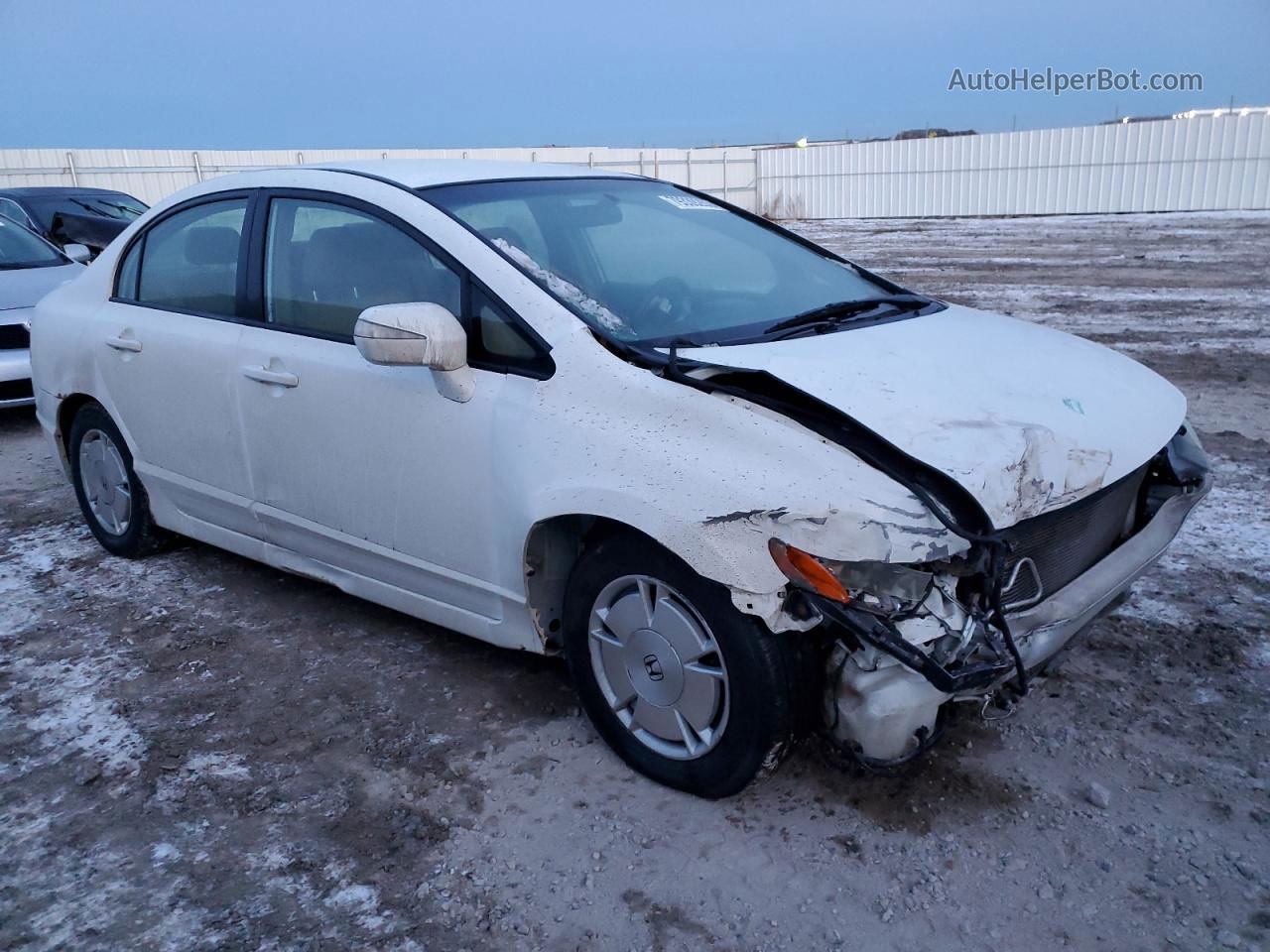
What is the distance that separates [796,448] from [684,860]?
1.07 m

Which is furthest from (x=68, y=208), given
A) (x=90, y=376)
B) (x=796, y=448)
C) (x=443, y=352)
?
(x=796, y=448)

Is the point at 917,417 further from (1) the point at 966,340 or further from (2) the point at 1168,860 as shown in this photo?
(2) the point at 1168,860

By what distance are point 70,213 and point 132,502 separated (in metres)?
8.70

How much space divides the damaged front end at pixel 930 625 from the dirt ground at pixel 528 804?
14.3 inches

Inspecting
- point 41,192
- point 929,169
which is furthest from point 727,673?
point 929,169

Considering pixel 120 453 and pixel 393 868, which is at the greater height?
pixel 120 453

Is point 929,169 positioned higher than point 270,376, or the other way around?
point 929,169

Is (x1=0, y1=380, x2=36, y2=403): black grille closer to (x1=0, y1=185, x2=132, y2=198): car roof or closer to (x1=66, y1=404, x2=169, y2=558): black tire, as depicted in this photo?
(x1=66, y1=404, x2=169, y2=558): black tire

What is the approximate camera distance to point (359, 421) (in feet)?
10.8

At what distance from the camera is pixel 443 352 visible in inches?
113

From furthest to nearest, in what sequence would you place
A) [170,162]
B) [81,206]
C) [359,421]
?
[170,162]
[81,206]
[359,421]

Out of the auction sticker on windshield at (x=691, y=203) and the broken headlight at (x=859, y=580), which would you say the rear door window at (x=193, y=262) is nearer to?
the auction sticker on windshield at (x=691, y=203)

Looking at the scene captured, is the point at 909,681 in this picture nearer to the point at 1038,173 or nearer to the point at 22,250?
the point at 22,250

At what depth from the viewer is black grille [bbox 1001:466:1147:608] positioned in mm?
2629
